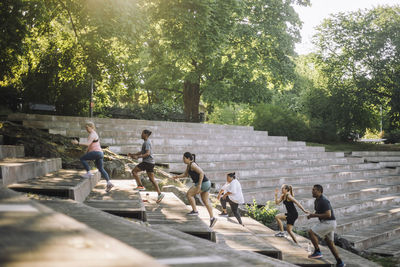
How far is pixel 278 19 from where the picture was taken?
83.3ft

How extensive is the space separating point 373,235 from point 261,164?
6164mm

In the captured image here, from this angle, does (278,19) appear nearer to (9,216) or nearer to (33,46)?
(33,46)

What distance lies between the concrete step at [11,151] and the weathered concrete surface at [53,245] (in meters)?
7.05

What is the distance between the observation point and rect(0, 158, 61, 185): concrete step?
19.0ft

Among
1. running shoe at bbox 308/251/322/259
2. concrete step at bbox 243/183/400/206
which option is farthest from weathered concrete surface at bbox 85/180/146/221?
concrete step at bbox 243/183/400/206

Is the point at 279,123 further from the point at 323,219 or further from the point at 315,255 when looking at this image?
the point at 315,255

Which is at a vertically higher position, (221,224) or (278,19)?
(278,19)

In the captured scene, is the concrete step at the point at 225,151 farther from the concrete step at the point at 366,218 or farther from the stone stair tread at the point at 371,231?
the stone stair tread at the point at 371,231

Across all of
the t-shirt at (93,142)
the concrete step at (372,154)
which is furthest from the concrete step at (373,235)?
the concrete step at (372,154)

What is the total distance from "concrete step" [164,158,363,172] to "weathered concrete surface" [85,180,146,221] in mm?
4815

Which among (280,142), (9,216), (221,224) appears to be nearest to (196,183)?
(221,224)

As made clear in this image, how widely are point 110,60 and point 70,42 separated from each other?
4.20m

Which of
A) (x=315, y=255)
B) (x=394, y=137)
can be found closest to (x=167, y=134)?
(x=315, y=255)

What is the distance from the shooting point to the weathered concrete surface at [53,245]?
1184mm
